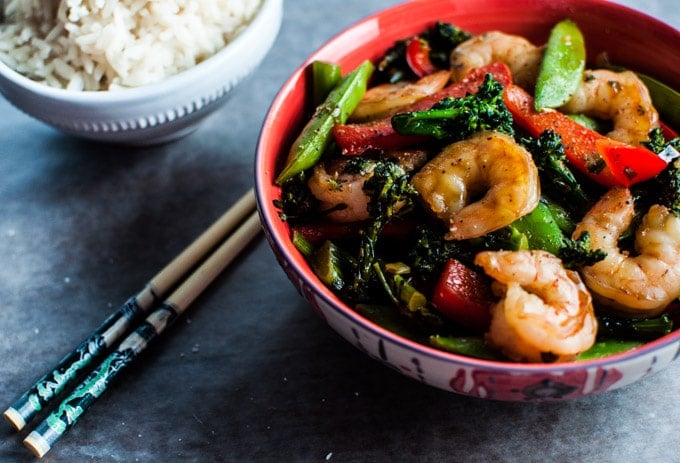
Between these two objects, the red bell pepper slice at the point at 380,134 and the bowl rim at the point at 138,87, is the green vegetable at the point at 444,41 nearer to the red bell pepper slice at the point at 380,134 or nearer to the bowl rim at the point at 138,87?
the red bell pepper slice at the point at 380,134

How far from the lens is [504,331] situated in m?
1.68

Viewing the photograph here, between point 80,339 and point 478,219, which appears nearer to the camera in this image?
point 478,219

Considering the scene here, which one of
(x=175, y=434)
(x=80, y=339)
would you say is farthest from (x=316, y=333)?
(x=80, y=339)

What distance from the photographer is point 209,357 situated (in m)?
2.34

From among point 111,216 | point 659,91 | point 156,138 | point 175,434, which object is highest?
point 659,91

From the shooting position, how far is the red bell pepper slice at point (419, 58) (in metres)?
2.37

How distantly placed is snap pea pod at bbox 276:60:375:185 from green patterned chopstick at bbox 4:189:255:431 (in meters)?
0.52

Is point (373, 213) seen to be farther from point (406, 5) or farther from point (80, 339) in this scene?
point (80, 339)

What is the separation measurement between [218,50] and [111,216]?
0.71 meters

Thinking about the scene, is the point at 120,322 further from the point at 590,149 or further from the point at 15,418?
the point at 590,149

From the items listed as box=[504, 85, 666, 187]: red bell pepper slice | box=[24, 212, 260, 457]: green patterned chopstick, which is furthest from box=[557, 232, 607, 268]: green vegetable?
box=[24, 212, 260, 457]: green patterned chopstick

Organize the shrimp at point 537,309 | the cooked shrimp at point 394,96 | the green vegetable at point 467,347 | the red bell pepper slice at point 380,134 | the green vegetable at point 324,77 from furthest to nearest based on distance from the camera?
the green vegetable at point 324,77 → the cooked shrimp at point 394,96 → the red bell pepper slice at point 380,134 → the green vegetable at point 467,347 → the shrimp at point 537,309

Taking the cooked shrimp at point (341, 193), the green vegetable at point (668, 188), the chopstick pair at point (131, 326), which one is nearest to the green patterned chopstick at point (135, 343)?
the chopstick pair at point (131, 326)

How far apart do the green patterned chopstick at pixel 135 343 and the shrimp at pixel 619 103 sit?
1.13 m
